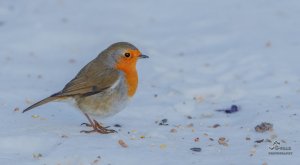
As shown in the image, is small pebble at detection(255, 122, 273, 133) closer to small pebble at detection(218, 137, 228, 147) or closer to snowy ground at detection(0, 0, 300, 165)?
snowy ground at detection(0, 0, 300, 165)

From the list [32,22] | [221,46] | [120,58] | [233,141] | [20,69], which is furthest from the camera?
[32,22]

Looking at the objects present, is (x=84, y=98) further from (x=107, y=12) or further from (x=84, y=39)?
(x=107, y=12)

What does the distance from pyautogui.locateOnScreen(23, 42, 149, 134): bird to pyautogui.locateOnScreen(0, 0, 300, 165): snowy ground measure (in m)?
0.22

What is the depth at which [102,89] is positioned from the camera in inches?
235

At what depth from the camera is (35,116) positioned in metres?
6.33

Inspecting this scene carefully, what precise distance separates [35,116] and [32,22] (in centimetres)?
346

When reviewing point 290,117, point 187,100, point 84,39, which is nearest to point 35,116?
point 187,100

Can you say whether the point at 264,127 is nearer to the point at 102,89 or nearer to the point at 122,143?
the point at 122,143

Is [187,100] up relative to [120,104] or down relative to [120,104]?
up

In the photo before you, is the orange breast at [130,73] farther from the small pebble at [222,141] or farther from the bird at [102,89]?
the small pebble at [222,141]

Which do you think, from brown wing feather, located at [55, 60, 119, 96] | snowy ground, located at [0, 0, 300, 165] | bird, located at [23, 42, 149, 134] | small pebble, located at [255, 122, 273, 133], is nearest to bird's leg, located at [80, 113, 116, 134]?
bird, located at [23, 42, 149, 134]

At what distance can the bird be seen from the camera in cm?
594

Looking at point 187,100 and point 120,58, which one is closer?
point 120,58

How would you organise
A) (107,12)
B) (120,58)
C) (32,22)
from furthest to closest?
1. (107,12)
2. (32,22)
3. (120,58)
